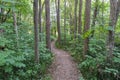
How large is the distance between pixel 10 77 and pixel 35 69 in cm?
151

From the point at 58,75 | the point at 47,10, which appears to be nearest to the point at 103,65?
the point at 58,75

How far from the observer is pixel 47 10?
12.0 m

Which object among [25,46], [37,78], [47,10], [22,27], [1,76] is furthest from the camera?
[22,27]

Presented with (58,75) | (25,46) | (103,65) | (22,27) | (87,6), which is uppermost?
(87,6)

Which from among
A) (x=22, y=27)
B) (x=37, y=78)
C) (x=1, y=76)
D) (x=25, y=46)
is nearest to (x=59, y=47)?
(x=22, y=27)

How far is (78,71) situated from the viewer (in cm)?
918

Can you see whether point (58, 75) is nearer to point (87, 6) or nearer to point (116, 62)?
point (116, 62)

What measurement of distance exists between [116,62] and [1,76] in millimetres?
5773

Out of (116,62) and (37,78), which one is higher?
(116,62)

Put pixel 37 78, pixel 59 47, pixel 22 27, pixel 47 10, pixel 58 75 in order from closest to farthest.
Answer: pixel 37 78, pixel 58 75, pixel 47 10, pixel 22 27, pixel 59 47

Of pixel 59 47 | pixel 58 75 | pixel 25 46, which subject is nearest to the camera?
pixel 58 75

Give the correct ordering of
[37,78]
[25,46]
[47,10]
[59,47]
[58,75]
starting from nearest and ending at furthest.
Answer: [37,78] → [58,75] → [25,46] → [47,10] → [59,47]

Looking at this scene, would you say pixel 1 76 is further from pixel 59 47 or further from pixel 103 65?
pixel 59 47

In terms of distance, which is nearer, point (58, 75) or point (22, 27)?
point (58, 75)
